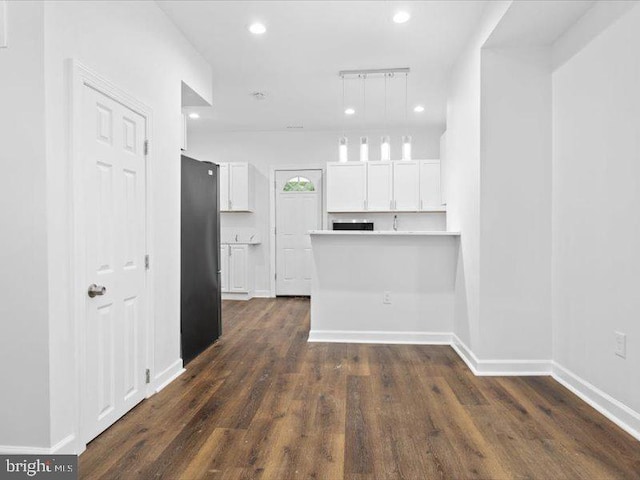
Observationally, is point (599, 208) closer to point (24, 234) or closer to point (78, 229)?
point (78, 229)

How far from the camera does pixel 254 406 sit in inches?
99.5

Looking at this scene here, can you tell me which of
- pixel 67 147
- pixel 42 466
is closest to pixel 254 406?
pixel 42 466

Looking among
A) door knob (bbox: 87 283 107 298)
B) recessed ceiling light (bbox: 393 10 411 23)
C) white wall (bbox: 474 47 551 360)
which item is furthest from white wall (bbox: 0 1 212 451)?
white wall (bbox: 474 47 551 360)

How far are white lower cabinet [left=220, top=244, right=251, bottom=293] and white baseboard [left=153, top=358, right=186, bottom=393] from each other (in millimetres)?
3226

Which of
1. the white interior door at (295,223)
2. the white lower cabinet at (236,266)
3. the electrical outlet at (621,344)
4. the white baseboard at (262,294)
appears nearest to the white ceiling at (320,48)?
the white interior door at (295,223)

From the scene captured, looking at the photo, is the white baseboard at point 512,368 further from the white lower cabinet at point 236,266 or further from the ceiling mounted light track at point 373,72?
the white lower cabinet at point 236,266

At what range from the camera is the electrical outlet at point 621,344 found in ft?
7.41

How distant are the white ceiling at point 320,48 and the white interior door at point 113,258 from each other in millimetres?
1248

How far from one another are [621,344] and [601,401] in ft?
1.38

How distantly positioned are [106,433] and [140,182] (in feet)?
5.00

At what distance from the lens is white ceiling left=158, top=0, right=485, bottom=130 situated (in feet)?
9.93

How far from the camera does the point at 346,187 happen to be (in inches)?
248

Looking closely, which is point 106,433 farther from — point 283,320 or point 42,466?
point 283,320

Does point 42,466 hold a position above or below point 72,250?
below
